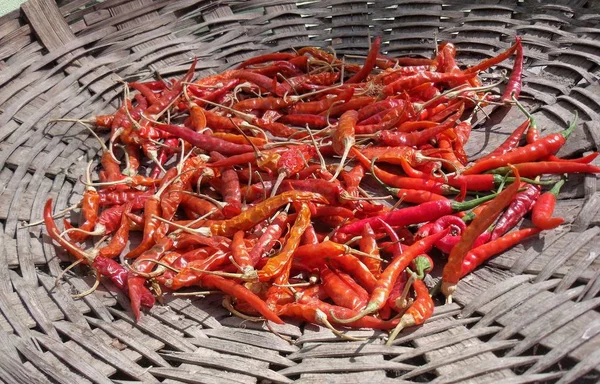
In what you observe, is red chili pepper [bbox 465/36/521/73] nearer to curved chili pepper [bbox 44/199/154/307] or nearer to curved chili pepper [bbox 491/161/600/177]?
curved chili pepper [bbox 491/161/600/177]

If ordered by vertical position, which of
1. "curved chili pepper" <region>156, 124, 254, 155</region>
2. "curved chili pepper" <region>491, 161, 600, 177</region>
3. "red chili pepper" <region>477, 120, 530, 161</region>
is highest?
"curved chili pepper" <region>156, 124, 254, 155</region>

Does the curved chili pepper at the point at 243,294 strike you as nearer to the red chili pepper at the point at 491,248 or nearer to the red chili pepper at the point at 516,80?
the red chili pepper at the point at 491,248

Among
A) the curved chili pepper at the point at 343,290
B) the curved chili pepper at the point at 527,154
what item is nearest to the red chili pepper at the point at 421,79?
the curved chili pepper at the point at 527,154

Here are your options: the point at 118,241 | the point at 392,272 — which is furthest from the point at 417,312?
the point at 118,241

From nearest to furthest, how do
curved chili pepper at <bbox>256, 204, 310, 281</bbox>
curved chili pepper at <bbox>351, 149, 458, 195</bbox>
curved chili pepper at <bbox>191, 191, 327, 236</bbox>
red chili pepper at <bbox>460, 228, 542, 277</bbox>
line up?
curved chili pepper at <bbox>256, 204, 310, 281</bbox> < red chili pepper at <bbox>460, 228, 542, 277</bbox> < curved chili pepper at <bbox>191, 191, 327, 236</bbox> < curved chili pepper at <bbox>351, 149, 458, 195</bbox>

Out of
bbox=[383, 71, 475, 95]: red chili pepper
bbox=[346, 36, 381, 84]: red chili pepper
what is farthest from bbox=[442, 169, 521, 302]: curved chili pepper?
bbox=[346, 36, 381, 84]: red chili pepper

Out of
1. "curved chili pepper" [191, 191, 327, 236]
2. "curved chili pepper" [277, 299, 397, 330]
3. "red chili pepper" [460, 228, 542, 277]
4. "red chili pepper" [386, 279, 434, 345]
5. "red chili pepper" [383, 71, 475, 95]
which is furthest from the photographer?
"red chili pepper" [383, 71, 475, 95]

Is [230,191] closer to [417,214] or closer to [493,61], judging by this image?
[417,214]

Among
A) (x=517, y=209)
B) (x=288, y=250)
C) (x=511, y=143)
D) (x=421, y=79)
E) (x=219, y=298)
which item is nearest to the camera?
(x=288, y=250)
